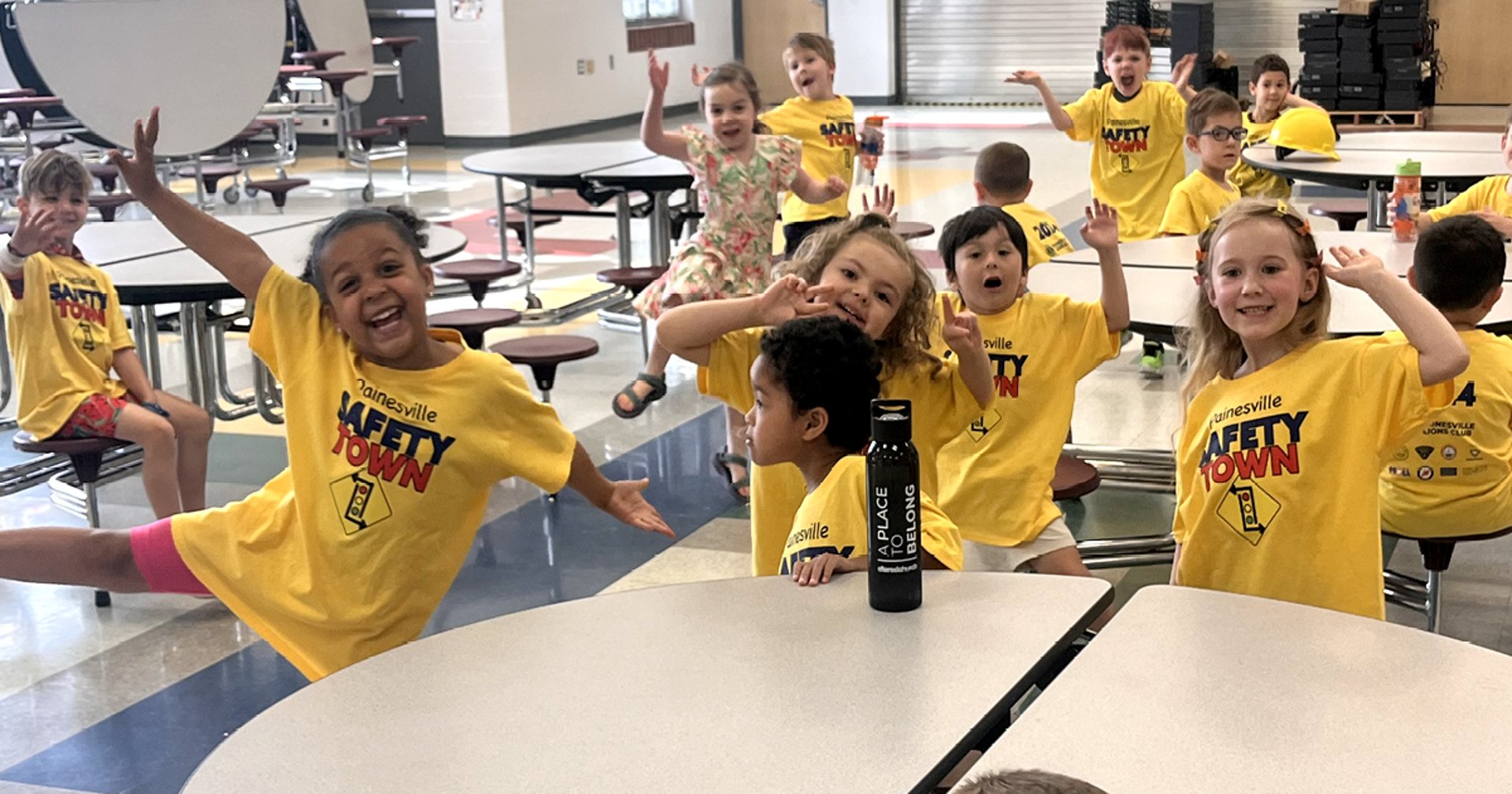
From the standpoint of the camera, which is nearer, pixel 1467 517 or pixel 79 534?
pixel 79 534

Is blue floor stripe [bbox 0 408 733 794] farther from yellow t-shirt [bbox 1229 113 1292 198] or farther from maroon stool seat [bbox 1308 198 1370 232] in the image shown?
maroon stool seat [bbox 1308 198 1370 232]

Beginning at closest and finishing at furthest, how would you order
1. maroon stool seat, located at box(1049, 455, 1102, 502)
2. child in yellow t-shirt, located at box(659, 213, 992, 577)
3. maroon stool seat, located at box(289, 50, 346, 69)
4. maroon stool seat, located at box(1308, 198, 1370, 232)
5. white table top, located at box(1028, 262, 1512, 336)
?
child in yellow t-shirt, located at box(659, 213, 992, 577), white table top, located at box(1028, 262, 1512, 336), maroon stool seat, located at box(1049, 455, 1102, 502), maroon stool seat, located at box(1308, 198, 1370, 232), maroon stool seat, located at box(289, 50, 346, 69)

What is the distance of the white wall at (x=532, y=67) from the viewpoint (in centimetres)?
1479

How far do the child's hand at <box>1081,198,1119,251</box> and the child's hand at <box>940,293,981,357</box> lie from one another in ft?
1.75

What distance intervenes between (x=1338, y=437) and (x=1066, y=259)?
80.9 inches

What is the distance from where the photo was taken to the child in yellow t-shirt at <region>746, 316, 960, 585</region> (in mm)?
2234

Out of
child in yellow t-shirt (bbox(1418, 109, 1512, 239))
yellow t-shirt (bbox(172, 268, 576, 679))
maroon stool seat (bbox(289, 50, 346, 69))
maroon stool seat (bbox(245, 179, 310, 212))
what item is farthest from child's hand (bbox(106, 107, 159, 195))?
maroon stool seat (bbox(289, 50, 346, 69))

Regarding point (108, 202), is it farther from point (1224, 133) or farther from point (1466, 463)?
point (1466, 463)

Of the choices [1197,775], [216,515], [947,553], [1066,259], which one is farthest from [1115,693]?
[1066,259]

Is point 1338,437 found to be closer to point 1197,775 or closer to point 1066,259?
point 1197,775

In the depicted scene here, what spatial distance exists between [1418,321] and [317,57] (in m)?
12.0

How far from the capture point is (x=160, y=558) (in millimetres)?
2428

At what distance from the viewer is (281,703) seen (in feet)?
5.73

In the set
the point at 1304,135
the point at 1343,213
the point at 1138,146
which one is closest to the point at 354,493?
the point at 1138,146
